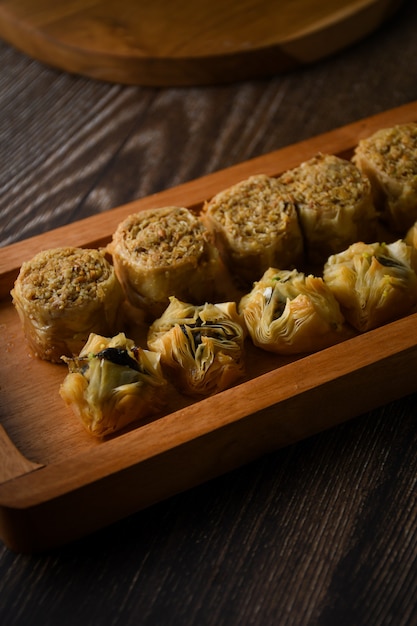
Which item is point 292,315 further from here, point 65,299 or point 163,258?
point 65,299

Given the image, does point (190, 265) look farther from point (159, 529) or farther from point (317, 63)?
point (317, 63)

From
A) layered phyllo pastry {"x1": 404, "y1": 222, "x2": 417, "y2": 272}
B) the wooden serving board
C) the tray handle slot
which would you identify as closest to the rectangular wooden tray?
the tray handle slot

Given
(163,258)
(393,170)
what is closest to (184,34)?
(393,170)

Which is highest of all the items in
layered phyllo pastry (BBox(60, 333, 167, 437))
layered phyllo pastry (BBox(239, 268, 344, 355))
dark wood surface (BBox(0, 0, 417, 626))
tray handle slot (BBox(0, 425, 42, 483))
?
tray handle slot (BBox(0, 425, 42, 483))

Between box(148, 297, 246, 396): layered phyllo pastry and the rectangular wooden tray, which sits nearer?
the rectangular wooden tray

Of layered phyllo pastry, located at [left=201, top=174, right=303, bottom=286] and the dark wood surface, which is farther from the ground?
layered phyllo pastry, located at [left=201, top=174, right=303, bottom=286]

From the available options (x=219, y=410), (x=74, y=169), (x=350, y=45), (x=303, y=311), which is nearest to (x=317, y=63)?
(x=350, y=45)

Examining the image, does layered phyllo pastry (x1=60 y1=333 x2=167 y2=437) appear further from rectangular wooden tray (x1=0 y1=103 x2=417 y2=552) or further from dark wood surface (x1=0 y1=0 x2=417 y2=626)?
dark wood surface (x1=0 y1=0 x2=417 y2=626)
